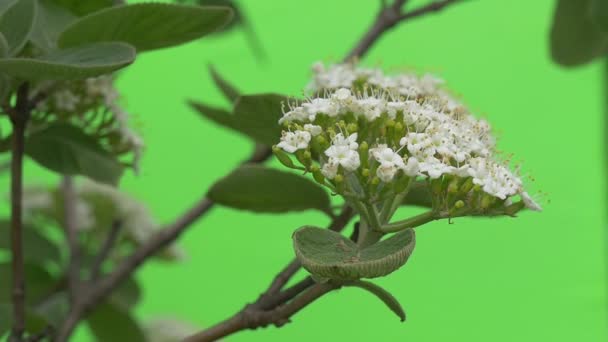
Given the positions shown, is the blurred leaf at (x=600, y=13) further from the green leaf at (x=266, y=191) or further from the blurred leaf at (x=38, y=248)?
the blurred leaf at (x=38, y=248)

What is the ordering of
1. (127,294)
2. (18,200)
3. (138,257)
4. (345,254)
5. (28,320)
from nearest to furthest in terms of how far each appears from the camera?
(345,254) < (18,200) < (28,320) < (138,257) < (127,294)

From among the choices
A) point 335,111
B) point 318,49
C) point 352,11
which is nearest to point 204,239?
point 318,49

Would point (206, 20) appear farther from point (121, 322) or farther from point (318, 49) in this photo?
point (318, 49)

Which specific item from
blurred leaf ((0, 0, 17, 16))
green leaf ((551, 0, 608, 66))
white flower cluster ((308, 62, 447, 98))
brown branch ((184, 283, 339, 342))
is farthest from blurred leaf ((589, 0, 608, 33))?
blurred leaf ((0, 0, 17, 16))

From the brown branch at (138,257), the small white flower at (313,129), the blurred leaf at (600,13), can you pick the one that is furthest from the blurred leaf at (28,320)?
the blurred leaf at (600,13)

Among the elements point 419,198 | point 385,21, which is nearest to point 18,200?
point 419,198

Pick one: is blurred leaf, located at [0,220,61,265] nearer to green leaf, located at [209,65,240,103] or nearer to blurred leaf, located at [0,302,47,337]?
blurred leaf, located at [0,302,47,337]

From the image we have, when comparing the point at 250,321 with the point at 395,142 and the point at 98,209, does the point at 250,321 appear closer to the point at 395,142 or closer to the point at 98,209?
the point at 395,142
